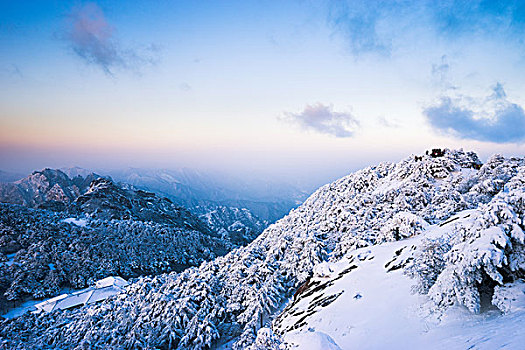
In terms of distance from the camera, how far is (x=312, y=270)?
37.7 m

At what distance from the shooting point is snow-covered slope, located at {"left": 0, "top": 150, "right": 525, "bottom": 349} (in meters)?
11.0

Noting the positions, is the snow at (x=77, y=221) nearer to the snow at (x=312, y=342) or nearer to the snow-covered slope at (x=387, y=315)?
the snow-covered slope at (x=387, y=315)

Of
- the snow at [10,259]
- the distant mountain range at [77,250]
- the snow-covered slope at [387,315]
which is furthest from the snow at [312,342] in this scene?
the snow at [10,259]

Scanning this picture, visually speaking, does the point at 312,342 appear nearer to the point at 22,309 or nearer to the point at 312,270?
the point at 312,270

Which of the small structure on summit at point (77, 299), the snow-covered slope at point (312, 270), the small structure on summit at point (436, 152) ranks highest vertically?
the small structure on summit at point (436, 152)

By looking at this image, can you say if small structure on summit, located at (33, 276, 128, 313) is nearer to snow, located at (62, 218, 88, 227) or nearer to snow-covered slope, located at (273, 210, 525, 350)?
snow-covered slope, located at (273, 210, 525, 350)

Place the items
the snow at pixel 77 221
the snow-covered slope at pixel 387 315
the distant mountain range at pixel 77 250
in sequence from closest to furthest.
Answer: the snow-covered slope at pixel 387 315
the distant mountain range at pixel 77 250
the snow at pixel 77 221

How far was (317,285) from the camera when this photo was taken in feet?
92.7

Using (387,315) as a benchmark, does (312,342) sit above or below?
above

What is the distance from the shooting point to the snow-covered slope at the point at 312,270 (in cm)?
1099

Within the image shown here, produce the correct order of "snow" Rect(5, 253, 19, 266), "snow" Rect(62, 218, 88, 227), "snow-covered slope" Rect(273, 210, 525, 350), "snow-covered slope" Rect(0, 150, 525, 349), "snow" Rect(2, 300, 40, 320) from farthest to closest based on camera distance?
"snow" Rect(62, 218, 88, 227) < "snow" Rect(5, 253, 19, 266) < "snow" Rect(2, 300, 40, 320) < "snow-covered slope" Rect(0, 150, 525, 349) < "snow-covered slope" Rect(273, 210, 525, 350)

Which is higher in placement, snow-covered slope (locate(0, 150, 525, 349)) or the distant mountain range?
snow-covered slope (locate(0, 150, 525, 349))

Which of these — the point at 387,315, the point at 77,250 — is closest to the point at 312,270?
the point at 387,315

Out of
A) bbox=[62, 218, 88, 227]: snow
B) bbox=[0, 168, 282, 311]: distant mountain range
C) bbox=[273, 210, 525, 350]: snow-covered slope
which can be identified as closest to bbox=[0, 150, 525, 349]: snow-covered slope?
bbox=[273, 210, 525, 350]: snow-covered slope
